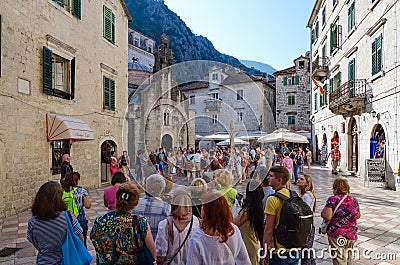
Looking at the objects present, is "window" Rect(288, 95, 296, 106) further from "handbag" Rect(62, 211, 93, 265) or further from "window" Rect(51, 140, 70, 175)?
"handbag" Rect(62, 211, 93, 265)

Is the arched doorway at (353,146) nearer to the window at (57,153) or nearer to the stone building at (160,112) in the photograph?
the stone building at (160,112)

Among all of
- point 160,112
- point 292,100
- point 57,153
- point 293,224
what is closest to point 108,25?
point 57,153

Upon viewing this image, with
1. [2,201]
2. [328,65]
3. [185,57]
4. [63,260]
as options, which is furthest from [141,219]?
[185,57]

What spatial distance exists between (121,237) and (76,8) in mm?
10360

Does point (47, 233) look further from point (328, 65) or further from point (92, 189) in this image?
point (328, 65)

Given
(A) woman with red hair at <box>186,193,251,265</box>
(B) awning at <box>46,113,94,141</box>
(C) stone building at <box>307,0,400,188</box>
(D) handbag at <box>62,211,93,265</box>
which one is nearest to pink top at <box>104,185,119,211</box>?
(D) handbag at <box>62,211,93,265</box>

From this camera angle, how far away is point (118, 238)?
7.51 feet

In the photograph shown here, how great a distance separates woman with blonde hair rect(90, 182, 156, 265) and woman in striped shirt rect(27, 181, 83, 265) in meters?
0.42

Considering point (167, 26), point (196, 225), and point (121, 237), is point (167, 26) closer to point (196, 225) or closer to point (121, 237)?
point (196, 225)

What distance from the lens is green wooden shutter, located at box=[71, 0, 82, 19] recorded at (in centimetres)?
1027

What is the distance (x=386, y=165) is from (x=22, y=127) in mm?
12186

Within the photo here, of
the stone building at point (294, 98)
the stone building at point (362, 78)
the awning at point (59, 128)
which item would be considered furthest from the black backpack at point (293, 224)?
the stone building at point (294, 98)

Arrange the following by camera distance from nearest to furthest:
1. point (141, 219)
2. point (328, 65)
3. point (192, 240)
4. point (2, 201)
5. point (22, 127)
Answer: point (192, 240), point (141, 219), point (2, 201), point (22, 127), point (328, 65)

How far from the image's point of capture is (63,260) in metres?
2.55
